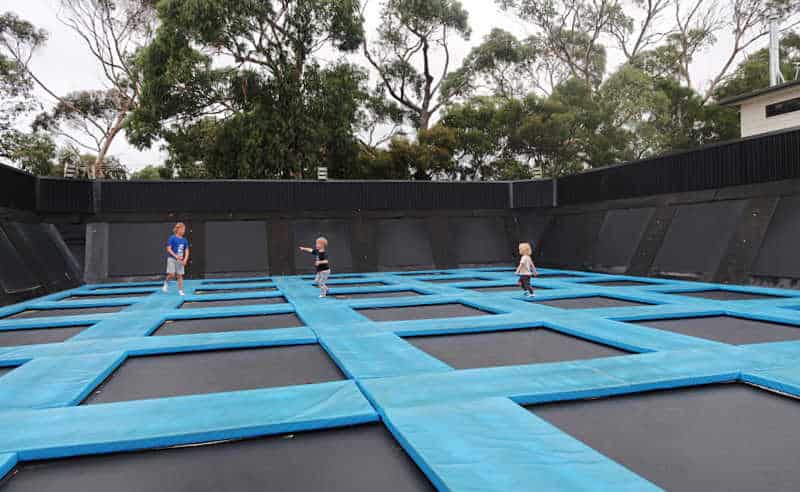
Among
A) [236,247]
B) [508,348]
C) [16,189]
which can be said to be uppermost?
[16,189]

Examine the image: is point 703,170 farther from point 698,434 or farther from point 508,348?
point 698,434

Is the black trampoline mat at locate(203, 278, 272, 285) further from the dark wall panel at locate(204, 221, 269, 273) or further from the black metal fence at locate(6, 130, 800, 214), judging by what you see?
the black metal fence at locate(6, 130, 800, 214)

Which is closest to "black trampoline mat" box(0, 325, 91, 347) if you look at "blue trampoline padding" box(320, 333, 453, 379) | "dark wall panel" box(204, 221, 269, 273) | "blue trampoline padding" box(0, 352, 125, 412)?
"blue trampoline padding" box(0, 352, 125, 412)

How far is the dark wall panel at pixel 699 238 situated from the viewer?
11367mm

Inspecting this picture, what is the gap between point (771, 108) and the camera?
16203mm

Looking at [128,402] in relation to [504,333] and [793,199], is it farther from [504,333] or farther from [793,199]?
[793,199]

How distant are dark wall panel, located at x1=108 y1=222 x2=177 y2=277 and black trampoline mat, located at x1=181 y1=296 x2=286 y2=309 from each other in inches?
240

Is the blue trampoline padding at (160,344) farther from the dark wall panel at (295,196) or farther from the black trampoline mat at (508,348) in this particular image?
the dark wall panel at (295,196)

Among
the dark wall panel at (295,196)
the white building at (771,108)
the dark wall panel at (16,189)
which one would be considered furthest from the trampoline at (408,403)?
the white building at (771,108)

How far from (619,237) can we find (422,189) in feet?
20.9

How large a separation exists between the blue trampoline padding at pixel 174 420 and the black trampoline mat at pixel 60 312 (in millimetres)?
5555

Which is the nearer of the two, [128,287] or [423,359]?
[423,359]

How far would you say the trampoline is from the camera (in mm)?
2555

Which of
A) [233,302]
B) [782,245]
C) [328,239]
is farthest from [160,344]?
[782,245]
